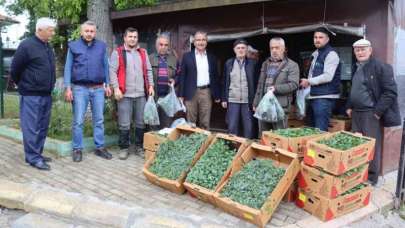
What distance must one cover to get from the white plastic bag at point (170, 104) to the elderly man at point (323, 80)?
71.9 inches

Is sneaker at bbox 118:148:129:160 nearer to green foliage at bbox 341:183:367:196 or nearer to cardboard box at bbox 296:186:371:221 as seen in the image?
cardboard box at bbox 296:186:371:221

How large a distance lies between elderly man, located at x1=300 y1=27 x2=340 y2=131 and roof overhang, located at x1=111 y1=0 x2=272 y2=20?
1.26 metres

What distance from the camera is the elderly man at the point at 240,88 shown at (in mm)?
5637

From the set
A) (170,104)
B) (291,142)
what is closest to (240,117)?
(170,104)

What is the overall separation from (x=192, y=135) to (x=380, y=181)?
2418 millimetres

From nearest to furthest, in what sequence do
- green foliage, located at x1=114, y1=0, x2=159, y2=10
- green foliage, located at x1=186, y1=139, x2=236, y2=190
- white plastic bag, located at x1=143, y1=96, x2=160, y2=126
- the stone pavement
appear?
the stone pavement < green foliage, located at x1=186, y1=139, x2=236, y2=190 < white plastic bag, located at x1=143, y1=96, x2=160, y2=126 < green foliage, located at x1=114, y1=0, x2=159, y2=10

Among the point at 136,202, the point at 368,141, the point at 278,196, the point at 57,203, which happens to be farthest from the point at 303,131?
the point at 57,203

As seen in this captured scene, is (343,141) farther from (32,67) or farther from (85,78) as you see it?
(32,67)

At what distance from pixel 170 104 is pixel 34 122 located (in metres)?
1.85

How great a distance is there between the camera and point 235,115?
575 centimetres

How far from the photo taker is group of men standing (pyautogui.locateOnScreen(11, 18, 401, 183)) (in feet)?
15.8

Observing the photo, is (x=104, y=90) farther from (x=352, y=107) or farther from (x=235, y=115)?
(x=352, y=107)

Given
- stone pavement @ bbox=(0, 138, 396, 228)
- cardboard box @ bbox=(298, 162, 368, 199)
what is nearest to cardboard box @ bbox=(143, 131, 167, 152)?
stone pavement @ bbox=(0, 138, 396, 228)

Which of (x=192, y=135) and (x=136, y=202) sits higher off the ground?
(x=192, y=135)
